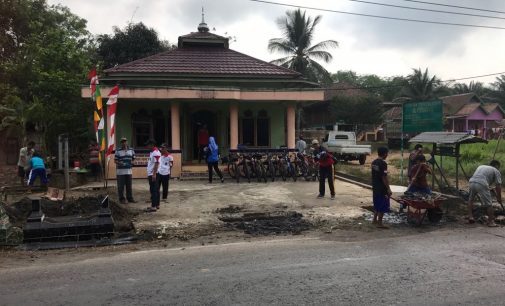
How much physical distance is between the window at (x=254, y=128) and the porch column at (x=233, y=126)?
1778 millimetres

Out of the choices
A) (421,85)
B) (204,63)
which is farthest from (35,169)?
(421,85)

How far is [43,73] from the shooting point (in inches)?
822

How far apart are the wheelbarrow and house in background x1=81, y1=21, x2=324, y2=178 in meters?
10.4

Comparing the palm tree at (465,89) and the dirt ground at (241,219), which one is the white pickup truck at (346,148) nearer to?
the dirt ground at (241,219)

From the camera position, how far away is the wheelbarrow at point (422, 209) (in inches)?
353

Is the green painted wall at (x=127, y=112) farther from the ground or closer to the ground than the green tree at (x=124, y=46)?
closer to the ground

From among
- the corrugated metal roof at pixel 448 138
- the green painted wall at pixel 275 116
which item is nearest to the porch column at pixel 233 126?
the green painted wall at pixel 275 116

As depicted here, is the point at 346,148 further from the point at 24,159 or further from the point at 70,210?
the point at 70,210

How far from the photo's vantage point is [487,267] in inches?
235

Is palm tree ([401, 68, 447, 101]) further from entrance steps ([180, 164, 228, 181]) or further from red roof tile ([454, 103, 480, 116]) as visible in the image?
entrance steps ([180, 164, 228, 181])

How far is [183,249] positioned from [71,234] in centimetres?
227

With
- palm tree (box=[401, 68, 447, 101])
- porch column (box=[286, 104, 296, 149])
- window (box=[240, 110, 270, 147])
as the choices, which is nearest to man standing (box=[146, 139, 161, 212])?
porch column (box=[286, 104, 296, 149])

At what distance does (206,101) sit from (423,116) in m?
9.38

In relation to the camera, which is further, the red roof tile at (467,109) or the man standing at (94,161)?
the red roof tile at (467,109)
